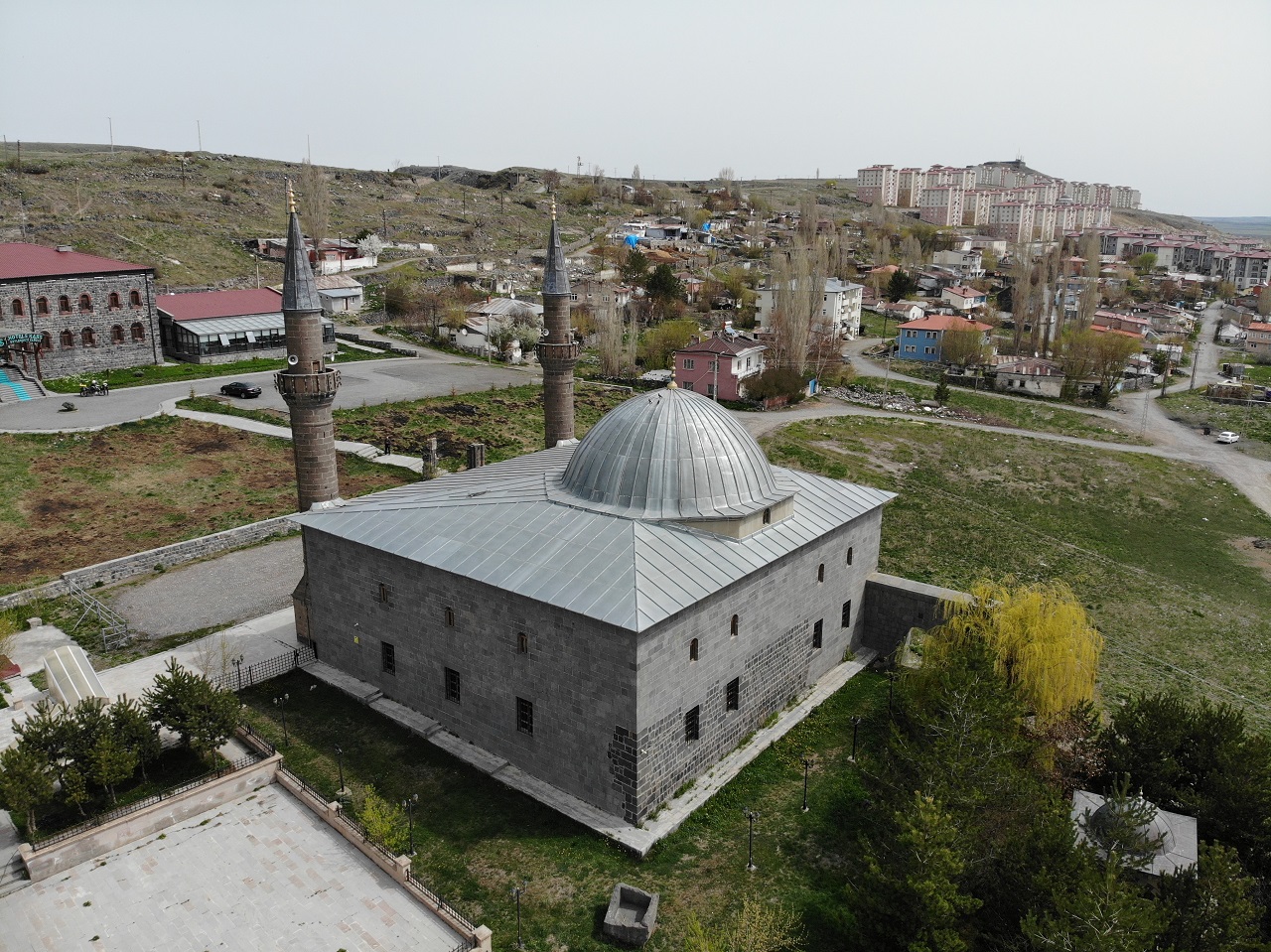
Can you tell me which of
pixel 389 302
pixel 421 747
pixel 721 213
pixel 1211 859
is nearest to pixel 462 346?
pixel 389 302

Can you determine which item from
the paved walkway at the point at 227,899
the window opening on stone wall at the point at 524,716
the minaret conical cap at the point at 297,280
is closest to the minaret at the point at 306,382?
the minaret conical cap at the point at 297,280

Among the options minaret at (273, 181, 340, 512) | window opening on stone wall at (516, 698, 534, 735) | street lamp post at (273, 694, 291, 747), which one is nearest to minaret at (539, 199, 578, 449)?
minaret at (273, 181, 340, 512)

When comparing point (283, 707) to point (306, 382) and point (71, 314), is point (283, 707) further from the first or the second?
point (71, 314)

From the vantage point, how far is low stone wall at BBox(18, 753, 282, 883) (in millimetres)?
15305

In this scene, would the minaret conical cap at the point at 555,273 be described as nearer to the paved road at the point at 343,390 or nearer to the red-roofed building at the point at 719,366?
the paved road at the point at 343,390

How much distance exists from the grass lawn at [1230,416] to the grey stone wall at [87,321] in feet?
217

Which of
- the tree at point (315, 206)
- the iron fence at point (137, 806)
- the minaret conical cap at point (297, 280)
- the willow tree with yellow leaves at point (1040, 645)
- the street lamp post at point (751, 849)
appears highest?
the tree at point (315, 206)

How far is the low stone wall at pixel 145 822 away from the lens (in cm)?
1530

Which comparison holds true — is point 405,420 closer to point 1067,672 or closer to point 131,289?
point 131,289

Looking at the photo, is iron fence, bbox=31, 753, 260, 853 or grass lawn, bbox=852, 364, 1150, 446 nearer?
iron fence, bbox=31, 753, 260, 853

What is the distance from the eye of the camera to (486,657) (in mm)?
18297

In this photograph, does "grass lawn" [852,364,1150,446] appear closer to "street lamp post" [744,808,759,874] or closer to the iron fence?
"street lamp post" [744,808,759,874]

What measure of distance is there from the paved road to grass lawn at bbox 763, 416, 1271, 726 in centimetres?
1969

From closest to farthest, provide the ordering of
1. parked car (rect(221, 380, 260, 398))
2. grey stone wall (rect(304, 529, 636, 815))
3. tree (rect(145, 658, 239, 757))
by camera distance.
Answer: grey stone wall (rect(304, 529, 636, 815)) → tree (rect(145, 658, 239, 757)) → parked car (rect(221, 380, 260, 398))
